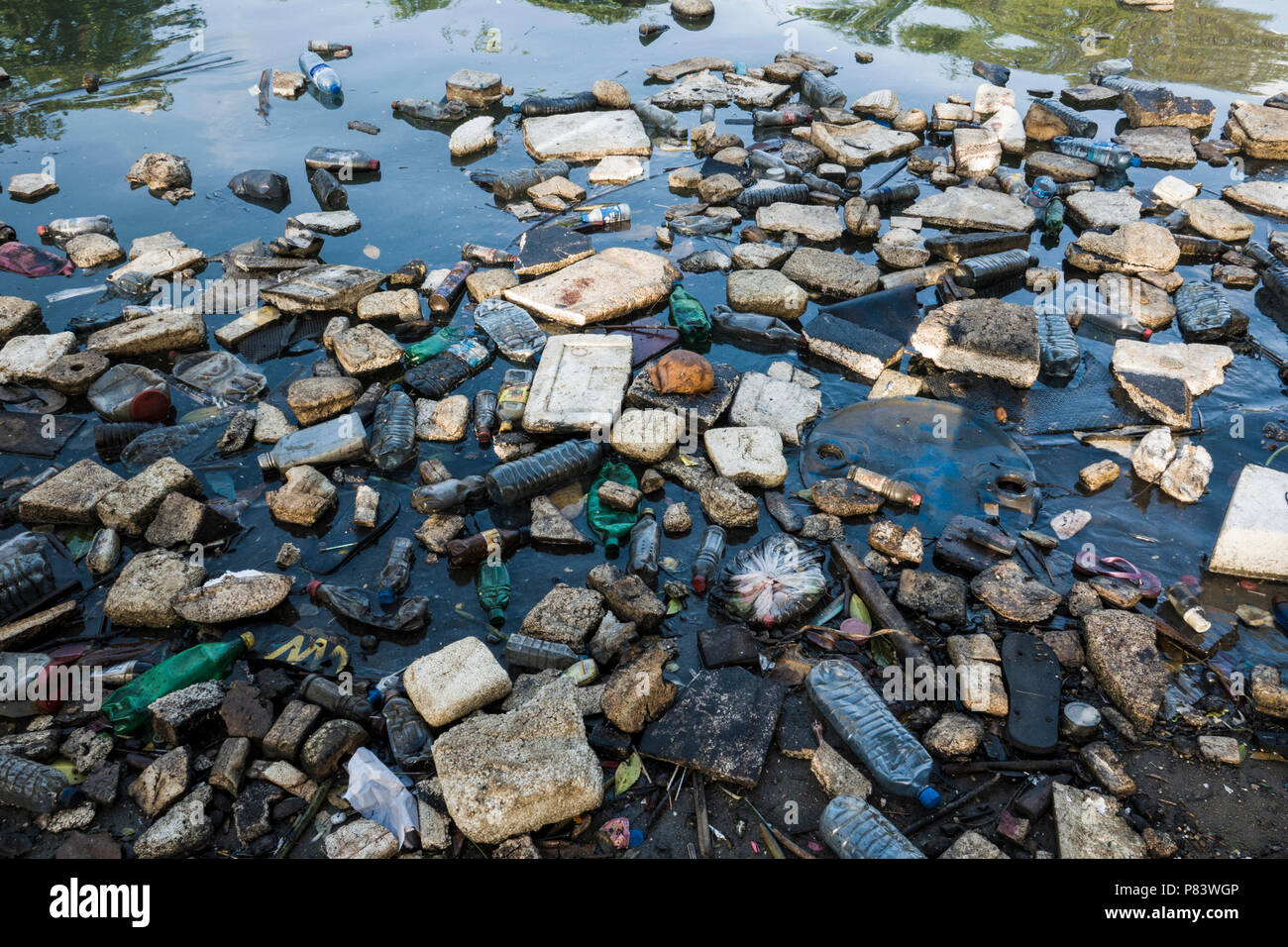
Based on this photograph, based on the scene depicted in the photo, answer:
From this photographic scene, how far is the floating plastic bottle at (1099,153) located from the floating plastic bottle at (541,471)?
297 inches

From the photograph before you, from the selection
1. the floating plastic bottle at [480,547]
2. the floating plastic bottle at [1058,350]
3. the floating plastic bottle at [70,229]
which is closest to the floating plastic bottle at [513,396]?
the floating plastic bottle at [480,547]

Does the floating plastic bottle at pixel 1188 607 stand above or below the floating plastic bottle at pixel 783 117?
below

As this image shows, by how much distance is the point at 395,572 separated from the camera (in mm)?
4387

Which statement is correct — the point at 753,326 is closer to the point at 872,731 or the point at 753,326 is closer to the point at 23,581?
the point at 872,731

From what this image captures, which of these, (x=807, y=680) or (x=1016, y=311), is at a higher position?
(x=1016, y=311)

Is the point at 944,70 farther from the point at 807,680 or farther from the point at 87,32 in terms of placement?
the point at 87,32

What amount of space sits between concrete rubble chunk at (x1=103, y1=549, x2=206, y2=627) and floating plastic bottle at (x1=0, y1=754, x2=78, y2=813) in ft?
2.88

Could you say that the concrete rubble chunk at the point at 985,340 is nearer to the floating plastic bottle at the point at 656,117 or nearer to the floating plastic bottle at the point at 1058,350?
the floating plastic bottle at the point at 1058,350

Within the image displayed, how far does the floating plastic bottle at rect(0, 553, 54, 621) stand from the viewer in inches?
166

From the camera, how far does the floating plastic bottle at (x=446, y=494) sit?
15.7 ft

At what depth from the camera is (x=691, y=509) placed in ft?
16.1

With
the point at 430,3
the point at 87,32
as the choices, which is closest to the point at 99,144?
the point at 87,32

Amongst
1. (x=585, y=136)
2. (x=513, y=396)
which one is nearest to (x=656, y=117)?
(x=585, y=136)

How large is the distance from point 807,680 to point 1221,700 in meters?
2.09
